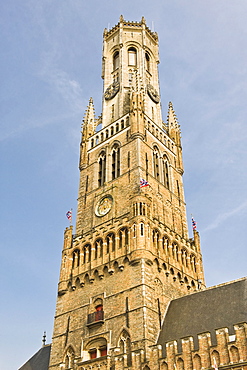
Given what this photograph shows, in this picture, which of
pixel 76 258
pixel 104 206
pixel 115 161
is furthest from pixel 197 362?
pixel 115 161

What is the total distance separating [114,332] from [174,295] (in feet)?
20.7

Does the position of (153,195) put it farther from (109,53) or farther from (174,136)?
(109,53)

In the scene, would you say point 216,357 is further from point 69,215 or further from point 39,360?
point 39,360

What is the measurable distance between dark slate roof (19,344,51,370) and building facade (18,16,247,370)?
6.44 metres

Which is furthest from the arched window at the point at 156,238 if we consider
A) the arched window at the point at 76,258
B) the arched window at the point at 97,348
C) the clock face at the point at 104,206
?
the arched window at the point at 97,348

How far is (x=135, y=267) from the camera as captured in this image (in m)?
32.5

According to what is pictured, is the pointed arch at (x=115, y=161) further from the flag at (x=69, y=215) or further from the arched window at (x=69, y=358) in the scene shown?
the arched window at (x=69, y=358)

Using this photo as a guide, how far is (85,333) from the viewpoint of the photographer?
32750 mm

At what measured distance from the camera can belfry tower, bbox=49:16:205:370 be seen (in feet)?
102

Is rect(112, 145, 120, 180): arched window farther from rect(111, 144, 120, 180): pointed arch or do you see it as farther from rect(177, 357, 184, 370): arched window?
rect(177, 357, 184, 370): arched window

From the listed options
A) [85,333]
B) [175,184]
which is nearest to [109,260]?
[85,333]

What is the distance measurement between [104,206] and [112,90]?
17.9m

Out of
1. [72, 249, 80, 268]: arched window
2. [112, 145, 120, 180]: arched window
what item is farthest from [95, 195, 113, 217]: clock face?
[72, 249, 80, 268]: arched window

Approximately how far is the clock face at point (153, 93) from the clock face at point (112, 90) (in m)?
3.79
